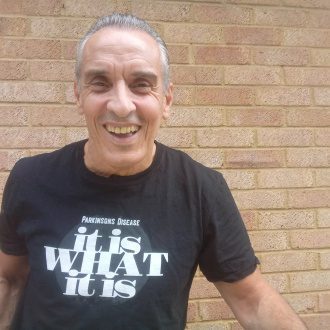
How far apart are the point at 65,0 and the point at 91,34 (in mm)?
976

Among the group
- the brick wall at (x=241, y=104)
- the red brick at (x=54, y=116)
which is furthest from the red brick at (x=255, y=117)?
the red brick at (x=54, y=116)

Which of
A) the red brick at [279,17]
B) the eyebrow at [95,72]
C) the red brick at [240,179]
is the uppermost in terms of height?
the red brick at [279,17]

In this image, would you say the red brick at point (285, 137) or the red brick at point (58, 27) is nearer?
the red brick at point (58, 27)

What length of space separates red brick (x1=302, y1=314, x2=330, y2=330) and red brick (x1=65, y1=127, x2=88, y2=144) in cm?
163

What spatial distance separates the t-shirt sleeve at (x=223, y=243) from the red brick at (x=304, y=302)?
1.10 metres

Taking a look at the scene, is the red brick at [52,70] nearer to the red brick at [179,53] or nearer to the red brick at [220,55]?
the red brick at [179,53]

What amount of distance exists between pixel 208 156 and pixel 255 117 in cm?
36

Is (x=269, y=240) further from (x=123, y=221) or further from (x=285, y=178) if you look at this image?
(x=123, y=221)

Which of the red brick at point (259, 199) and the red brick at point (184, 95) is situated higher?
the red brick at point (184, 95)

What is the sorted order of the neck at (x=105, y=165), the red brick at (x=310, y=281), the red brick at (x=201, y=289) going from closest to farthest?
the neck at (x=105, y=165) < the red brick at (x=201, y=289) < the red brick at (x=310, y=281)

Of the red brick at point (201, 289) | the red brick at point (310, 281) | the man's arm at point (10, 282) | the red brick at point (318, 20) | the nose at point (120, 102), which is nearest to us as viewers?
the nose at point (120, 102)

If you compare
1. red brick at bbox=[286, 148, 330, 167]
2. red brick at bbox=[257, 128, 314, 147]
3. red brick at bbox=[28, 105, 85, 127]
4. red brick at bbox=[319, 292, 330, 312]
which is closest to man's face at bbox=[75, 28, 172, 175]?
red brick at bbox=[28, 105, 85, 127]

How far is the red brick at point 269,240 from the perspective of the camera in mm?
2482

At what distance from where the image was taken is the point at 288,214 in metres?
2.52
